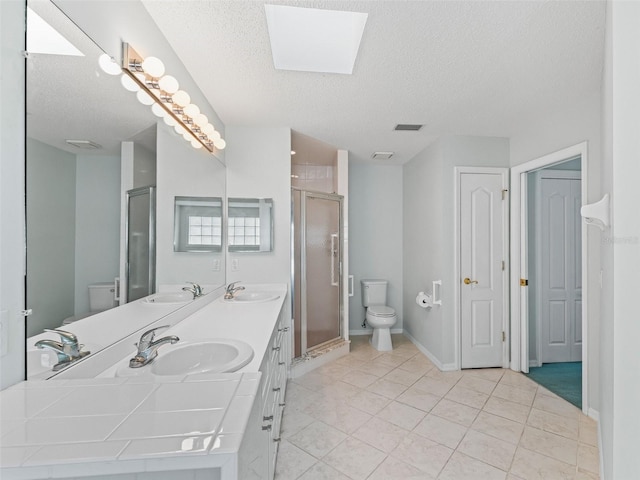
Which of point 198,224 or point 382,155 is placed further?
point 382,155

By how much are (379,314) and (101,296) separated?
2.95m

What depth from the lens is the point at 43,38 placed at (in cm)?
89

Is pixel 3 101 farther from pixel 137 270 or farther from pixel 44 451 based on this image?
pixel 44 451

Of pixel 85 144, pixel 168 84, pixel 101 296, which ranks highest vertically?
pixel 168 84

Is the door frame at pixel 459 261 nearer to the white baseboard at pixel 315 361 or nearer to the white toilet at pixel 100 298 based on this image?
the white baseboard at pixel 315 361

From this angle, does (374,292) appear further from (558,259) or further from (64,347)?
(64,347)

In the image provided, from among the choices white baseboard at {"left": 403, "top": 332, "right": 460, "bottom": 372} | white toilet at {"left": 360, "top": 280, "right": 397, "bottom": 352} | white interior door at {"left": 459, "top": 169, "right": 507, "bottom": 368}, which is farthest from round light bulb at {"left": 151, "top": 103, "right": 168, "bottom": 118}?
white baseboard at {"left": 403, "top": 332, "right": 460, "bottom": 372}

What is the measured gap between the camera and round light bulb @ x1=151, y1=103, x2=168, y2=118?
1.55 metres

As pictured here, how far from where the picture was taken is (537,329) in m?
3.09

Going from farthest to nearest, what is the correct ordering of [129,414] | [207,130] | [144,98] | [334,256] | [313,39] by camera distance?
[334,256] < [207,130] < [313,39] < [144,98] < [129,414]

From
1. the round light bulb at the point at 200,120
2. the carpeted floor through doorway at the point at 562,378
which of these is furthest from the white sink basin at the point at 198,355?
the carpeted floor through doorway at the point at 562,378

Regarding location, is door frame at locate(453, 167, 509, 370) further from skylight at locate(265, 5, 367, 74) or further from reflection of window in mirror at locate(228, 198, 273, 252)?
reflection of window in mirror at locate(228, 198, 273, 252)

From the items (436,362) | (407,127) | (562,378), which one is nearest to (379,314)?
(436,362)

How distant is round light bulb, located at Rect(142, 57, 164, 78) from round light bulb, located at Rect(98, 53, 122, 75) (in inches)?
5.1
